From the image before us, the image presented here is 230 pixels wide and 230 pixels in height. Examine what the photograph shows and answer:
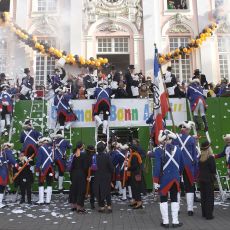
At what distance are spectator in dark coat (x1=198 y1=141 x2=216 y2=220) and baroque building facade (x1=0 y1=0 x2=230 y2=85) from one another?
521 inches

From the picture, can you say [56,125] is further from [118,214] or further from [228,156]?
[228,156]

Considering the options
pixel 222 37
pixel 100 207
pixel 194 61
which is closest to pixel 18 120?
pixel 100 207

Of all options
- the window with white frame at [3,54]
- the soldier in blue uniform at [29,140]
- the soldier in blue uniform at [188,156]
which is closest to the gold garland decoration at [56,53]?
the window with white frame at [3,54]

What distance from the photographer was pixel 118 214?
31.6ft

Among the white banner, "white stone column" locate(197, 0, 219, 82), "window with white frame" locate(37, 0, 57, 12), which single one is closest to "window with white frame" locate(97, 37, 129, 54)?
"window with white frame" locate(37, 0, 57, 12)

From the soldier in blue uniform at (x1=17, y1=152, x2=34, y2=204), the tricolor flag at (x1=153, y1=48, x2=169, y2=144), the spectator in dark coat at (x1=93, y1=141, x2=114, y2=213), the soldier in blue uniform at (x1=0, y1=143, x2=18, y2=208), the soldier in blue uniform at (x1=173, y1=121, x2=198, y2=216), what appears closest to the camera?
the soldier in blue uniform at (x1=173, y1=121, x2=198, y2=216)

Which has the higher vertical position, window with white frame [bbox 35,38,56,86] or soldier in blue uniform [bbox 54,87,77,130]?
window with white frame [bbox 35,38,56,86]

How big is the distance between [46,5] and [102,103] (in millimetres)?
12575

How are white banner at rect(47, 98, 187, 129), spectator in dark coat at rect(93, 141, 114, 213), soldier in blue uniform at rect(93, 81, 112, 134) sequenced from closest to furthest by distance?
spectator in dark coat at rect(93, 141, 114, 213), soldier in blue uniform at rect(93, 81, 112, 134), white banner at rect(47, 98, 187, 129)

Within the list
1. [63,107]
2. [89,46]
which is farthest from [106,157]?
[89,46]

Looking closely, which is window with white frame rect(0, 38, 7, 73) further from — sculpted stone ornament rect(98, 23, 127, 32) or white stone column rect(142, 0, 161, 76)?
white stone column rect(142, 0, 161, 76)

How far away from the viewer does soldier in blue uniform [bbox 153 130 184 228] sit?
807 cm

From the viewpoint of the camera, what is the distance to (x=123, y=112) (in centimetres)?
1420

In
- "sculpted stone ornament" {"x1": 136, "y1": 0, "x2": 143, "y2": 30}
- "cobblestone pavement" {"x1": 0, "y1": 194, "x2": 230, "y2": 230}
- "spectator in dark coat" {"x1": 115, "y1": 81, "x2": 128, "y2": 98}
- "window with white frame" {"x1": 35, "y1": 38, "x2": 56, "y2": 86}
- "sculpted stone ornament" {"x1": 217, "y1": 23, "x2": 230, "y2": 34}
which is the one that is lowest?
"cobblestone pavement" {"x1": 0, "y1": 194, "x2": 230, "y2": 230}
